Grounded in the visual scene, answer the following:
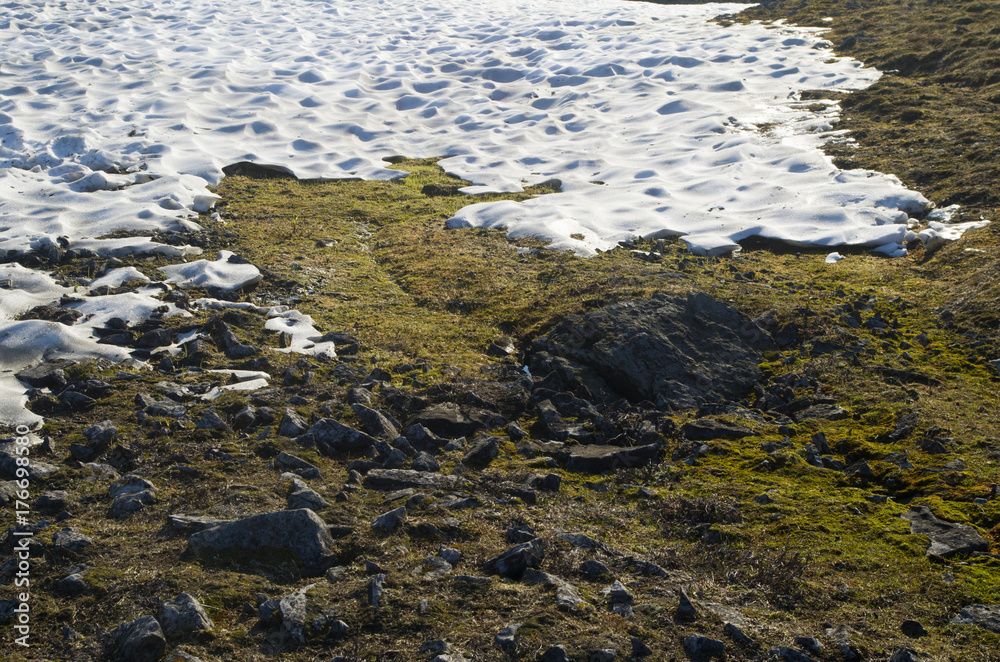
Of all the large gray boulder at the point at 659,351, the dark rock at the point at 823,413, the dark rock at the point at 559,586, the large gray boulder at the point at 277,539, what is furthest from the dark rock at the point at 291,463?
the dark rock at the point at 823,413

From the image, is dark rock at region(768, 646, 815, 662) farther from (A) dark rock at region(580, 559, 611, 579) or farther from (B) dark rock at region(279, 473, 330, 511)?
(B) dark rock at region(279, 473, 330, 511)

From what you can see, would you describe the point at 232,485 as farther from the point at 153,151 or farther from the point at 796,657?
the point at 153,151

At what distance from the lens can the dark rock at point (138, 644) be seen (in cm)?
360

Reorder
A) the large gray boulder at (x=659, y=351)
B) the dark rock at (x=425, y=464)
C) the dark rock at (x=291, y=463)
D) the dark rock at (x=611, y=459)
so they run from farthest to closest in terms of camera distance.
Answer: the large gray boulder at (x=659, y=351)
the dark rock at (x=611, y=459)
the dark rock at (x=425, y=464)
the dark rock at (x=291, y=463)

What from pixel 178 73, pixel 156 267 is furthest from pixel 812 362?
pixel 178 73

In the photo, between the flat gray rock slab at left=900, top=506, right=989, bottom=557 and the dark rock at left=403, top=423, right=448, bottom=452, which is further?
the dark rock at left=403, top=423, right=448, bottom=452

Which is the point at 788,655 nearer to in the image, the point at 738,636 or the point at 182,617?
the point at 738,636

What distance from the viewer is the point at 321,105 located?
696 inches

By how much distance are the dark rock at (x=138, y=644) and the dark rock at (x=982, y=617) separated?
449cm

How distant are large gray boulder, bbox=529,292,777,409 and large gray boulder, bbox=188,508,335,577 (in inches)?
127

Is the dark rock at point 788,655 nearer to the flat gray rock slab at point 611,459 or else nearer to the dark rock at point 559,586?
the dark rock at point 559,586

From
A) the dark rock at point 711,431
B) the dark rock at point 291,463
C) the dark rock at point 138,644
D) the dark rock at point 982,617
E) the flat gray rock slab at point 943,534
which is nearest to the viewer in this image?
the dark rock at point 138,644

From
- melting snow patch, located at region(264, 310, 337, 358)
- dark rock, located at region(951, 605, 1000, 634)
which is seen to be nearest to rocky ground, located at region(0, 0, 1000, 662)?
dark rock, located at region(951, 605, 1000, 634)

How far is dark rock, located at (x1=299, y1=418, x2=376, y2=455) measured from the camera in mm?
5879
